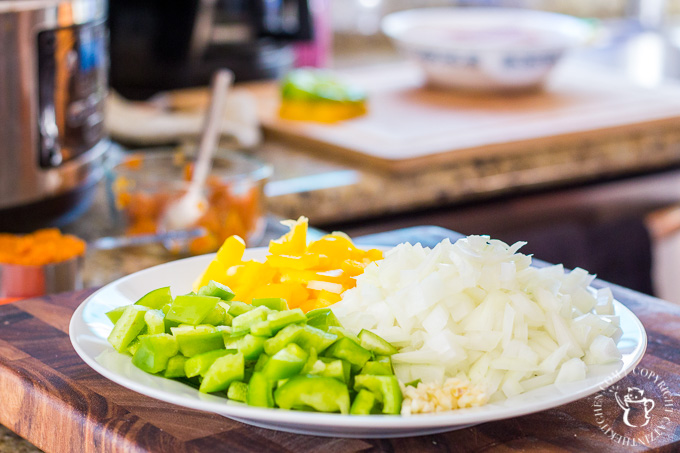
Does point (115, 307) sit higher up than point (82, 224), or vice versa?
point (115, 307)

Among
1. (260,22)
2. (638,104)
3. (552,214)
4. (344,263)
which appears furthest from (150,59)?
(344,263)

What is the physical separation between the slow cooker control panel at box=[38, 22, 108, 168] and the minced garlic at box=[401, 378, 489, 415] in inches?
32.5

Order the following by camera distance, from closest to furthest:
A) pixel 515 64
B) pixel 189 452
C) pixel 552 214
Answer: pixel 189 452 → pixel 552 214 → pixel 515 64

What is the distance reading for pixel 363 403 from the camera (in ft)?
2.15

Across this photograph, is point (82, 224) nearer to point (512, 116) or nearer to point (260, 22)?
point (260, 22)

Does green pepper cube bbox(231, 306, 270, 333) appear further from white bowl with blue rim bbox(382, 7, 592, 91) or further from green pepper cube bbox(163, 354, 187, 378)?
white bowl with blue rim bbox(382, 7, 592, 91)

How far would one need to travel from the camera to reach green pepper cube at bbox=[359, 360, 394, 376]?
677 millimetres

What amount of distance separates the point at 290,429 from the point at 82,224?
93cm

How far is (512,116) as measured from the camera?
1.98 m

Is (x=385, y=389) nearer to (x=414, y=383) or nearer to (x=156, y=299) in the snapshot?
(x=414, y=383)

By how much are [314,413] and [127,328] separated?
0.18 m

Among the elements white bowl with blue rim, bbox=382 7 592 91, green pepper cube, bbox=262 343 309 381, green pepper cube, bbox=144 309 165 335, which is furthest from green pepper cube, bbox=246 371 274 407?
white bowl with blue rim, bbox=382 7 592 91

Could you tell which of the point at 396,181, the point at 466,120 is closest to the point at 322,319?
the point at 396,181

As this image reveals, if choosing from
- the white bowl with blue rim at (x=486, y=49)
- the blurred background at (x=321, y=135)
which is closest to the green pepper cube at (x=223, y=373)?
the blurred background at (x=321, y=135)
